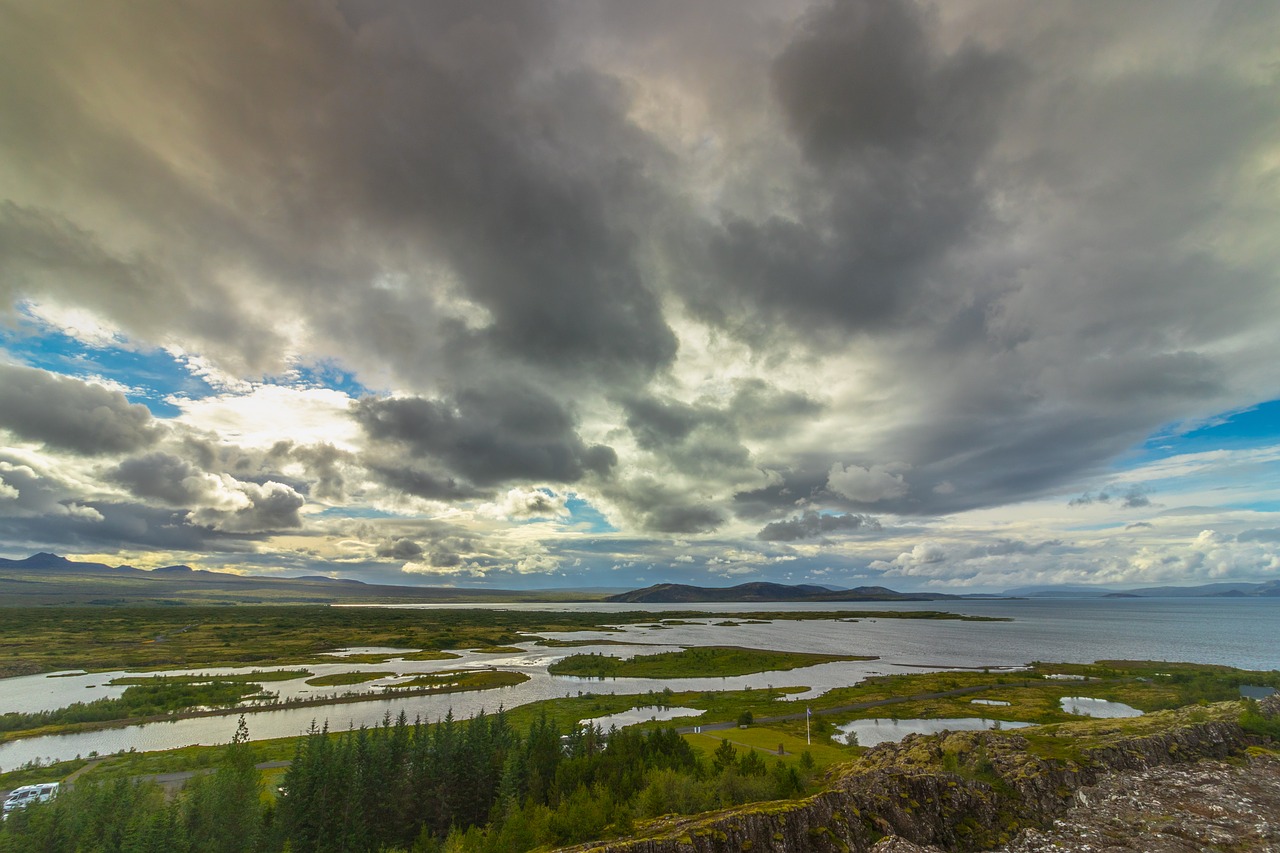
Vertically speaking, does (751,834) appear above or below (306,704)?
above

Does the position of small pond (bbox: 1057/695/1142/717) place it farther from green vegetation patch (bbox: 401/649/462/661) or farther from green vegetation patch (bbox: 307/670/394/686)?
green vegetation patch (bbox: 401/649/462/661)

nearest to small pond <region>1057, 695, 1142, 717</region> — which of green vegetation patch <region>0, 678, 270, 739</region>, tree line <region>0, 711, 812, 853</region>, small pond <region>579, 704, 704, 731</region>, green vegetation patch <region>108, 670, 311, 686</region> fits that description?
small pond <region>579, 704, 704, 731</region>

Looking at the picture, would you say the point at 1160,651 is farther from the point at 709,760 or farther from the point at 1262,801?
the point at 1262,801

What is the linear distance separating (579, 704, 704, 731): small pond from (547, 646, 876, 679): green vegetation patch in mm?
40822

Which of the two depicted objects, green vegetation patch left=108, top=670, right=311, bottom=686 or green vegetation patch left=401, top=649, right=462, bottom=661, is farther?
green vegetation patch left=401, top=649, right=462, bottom=661

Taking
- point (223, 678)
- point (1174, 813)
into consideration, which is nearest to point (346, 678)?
point (223, 678)

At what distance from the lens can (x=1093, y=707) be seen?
10525 centimetres

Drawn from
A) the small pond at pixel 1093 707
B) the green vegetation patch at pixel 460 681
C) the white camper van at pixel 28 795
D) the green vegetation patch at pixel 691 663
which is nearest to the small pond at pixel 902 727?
the small pond at pixel 1093 707

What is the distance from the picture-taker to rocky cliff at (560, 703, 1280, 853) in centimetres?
2723

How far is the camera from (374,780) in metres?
56.9

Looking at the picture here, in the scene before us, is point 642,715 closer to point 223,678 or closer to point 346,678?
point 346,678

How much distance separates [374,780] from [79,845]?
21.5 metres

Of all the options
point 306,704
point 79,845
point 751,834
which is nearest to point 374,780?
point 79,845

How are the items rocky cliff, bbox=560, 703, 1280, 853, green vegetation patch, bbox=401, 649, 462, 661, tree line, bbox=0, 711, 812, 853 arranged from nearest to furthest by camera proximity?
rocky cliff, bbox=560, 703, 1280, 853
tree line, bbox=0, 711, 812, 853
green vegetation patch, bbox=401, 649, 462, 661
